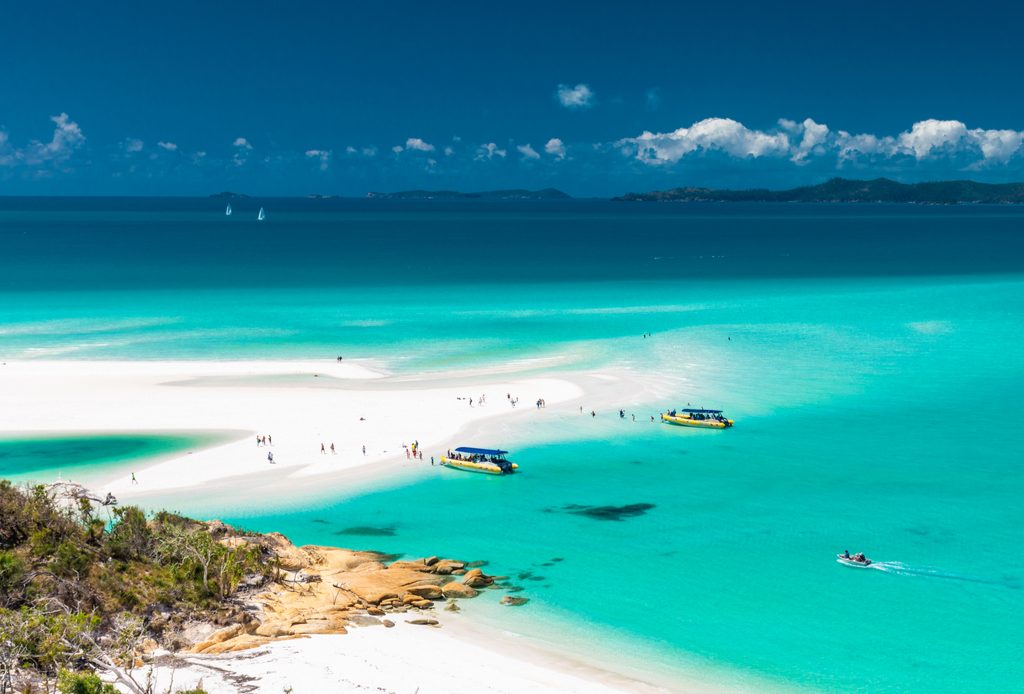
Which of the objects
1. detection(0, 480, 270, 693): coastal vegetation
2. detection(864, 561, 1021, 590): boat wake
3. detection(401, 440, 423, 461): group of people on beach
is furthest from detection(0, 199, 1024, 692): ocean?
detection(0, 480, 270, 693): coastal vegetation

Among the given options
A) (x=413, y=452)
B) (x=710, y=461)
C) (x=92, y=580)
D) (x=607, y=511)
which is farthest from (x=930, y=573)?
(x=92, y=580)

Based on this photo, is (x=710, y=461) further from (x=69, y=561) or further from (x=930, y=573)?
(x=69, y=561)

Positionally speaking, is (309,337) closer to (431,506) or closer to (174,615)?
(431,506)

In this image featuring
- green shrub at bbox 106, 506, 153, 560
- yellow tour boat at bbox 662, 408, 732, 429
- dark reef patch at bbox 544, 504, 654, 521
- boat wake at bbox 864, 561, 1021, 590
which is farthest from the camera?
yellow tour boat at bbox 662, 408, 732, 429

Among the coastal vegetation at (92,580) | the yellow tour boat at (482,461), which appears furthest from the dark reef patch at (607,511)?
the coastal vegetation at (92,580)

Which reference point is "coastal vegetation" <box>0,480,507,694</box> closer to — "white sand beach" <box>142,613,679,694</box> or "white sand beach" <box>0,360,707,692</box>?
"white sand beach" <box>142,613,679,694</box>

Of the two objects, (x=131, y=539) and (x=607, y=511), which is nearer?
(x=131, y=539)
